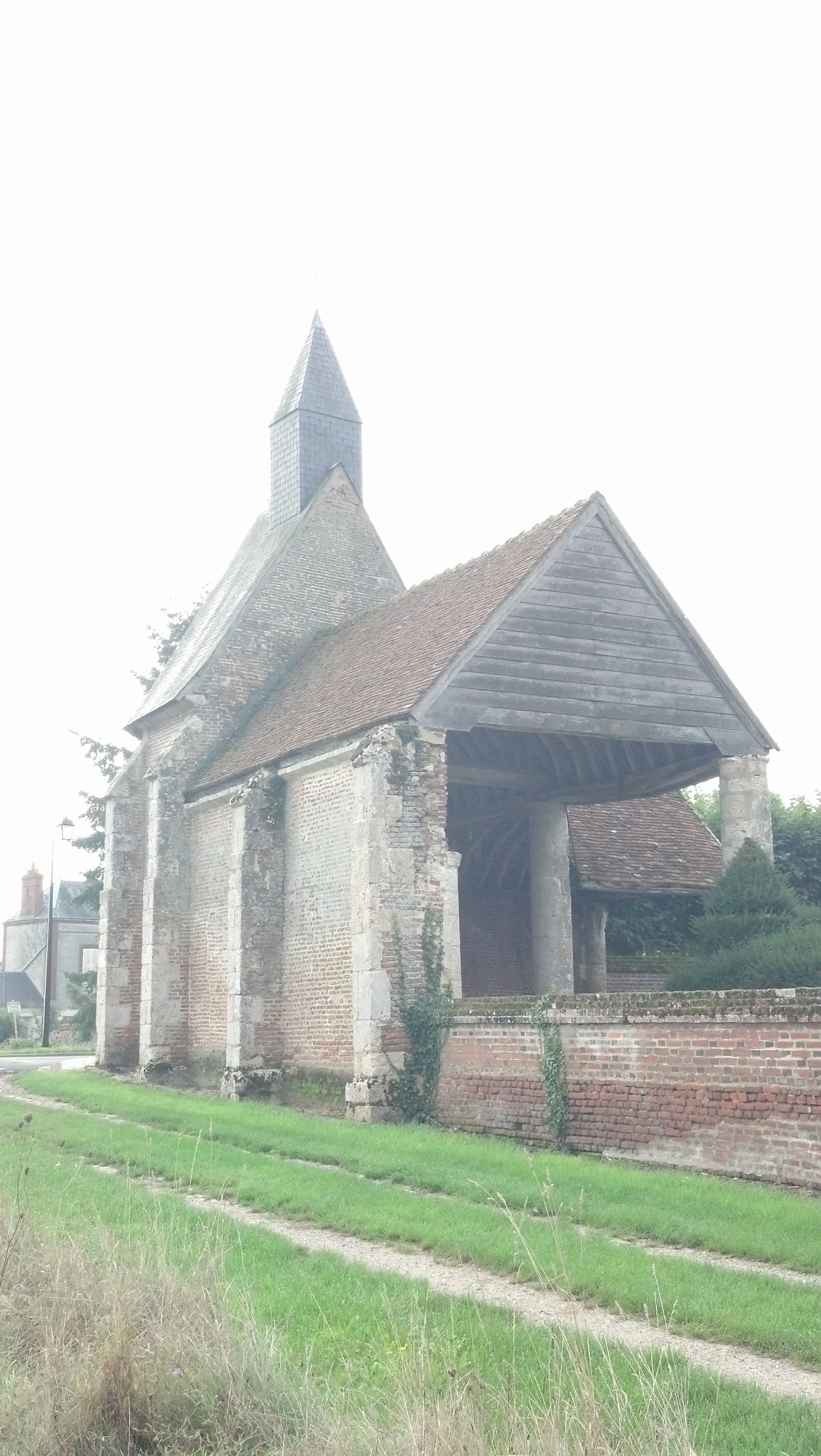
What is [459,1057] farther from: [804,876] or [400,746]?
[804,876]

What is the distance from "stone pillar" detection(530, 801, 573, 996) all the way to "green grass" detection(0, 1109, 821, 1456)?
481 inches

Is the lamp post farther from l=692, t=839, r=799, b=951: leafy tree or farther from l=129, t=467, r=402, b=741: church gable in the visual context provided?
l=692, t=839, r=799, b=951: leafy tree

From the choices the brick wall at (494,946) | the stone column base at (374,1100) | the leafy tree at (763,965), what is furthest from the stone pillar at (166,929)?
the leafy tree at (763,965)

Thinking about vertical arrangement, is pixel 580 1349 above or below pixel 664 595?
below

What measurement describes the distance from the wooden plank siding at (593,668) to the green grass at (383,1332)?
353 inches

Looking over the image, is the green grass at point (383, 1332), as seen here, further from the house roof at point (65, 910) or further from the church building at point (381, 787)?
the house roof at point (65, 910)

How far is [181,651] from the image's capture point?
93.7ft

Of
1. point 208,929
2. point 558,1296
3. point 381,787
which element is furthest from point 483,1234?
point 208,929

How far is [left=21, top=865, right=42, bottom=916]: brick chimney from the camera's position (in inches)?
2945

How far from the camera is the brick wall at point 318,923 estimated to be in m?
17.7

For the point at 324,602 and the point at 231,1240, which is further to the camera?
the point at 324,602

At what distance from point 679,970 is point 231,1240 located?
27.7ft

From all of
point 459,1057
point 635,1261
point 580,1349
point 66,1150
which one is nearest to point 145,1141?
point 66,1150

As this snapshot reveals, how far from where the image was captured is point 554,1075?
13.3 meters
